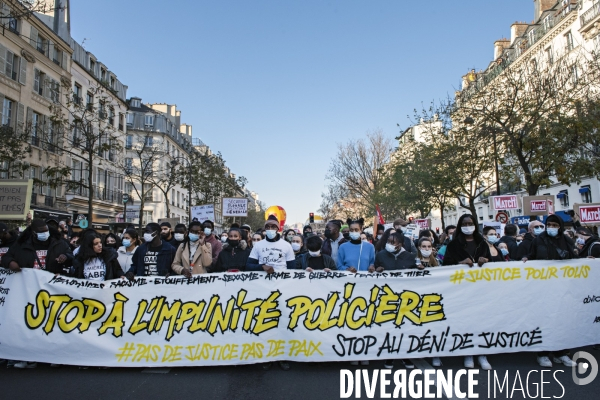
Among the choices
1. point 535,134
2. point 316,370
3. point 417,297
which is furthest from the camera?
point 535,134

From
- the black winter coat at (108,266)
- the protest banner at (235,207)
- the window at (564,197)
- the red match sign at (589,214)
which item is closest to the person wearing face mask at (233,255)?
the black winter coat at (108,266)

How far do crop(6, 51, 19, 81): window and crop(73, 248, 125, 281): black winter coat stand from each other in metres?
24.3

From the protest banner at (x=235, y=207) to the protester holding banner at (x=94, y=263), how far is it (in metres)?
13.0

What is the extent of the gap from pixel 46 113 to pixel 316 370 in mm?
29499

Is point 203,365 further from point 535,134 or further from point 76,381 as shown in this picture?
point 535,134

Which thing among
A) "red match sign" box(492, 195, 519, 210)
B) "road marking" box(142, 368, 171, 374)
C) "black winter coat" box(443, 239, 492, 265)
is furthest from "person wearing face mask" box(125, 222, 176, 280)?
"red match sign" box(492, 195, 519, 210)

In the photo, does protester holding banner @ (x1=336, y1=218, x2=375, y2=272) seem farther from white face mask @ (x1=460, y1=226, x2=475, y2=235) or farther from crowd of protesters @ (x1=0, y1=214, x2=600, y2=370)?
white face mask @ (x1=460, y1=226, x2=475, y2=235)

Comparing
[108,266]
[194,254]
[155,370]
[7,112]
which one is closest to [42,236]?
[108,266]

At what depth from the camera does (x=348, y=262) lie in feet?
22.0

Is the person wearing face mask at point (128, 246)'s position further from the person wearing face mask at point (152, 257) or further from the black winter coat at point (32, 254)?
the black winter coat at point (32, 254)

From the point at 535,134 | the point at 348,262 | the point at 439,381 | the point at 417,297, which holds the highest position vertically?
the point at 535,134

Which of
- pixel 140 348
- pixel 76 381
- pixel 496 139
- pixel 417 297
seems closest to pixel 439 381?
pixel 417 297

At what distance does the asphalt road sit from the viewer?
4.66 m

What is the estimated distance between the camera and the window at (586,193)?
33.1m
